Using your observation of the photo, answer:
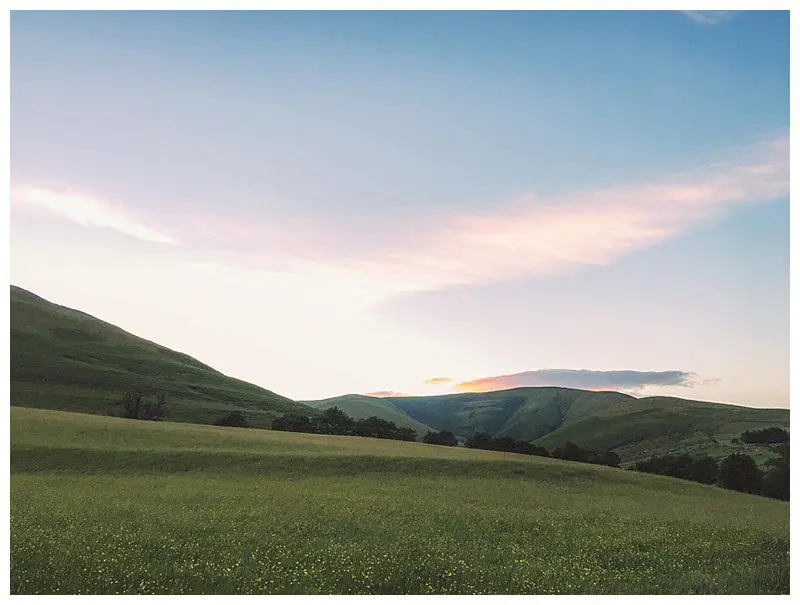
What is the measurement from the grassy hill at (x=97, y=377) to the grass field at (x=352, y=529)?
103 metres

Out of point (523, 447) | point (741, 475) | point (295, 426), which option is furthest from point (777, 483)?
point (295, 426)

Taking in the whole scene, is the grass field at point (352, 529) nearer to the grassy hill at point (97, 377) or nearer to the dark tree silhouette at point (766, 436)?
the dark tree silhouette at point (766, 436)

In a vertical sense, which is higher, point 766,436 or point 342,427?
point 342,427

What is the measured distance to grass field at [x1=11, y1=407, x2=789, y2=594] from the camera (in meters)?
13.9

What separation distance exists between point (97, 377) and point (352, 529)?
522 feet

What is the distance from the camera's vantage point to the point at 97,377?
157 m

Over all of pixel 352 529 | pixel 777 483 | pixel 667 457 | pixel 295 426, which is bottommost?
pixel 667 457

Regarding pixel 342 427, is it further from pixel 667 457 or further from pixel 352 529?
pixel 352 529

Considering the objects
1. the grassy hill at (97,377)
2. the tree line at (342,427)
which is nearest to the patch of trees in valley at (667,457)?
the tree line at (342,427)

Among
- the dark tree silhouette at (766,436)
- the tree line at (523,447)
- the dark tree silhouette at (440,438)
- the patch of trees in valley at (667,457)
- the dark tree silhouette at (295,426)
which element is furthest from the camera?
the dark tree silhouette at (766,436)

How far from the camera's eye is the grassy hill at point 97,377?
448 feet

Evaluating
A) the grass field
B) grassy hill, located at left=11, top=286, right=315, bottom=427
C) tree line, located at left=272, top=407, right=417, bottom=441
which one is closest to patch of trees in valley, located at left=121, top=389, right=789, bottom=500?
tree line, located at left=272, top=407, right=417, bottom=441

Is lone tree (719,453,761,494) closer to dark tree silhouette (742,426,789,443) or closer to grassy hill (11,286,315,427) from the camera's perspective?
dark tree silhouette (742,426,789,443)

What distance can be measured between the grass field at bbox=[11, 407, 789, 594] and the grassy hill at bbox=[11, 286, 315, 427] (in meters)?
103
